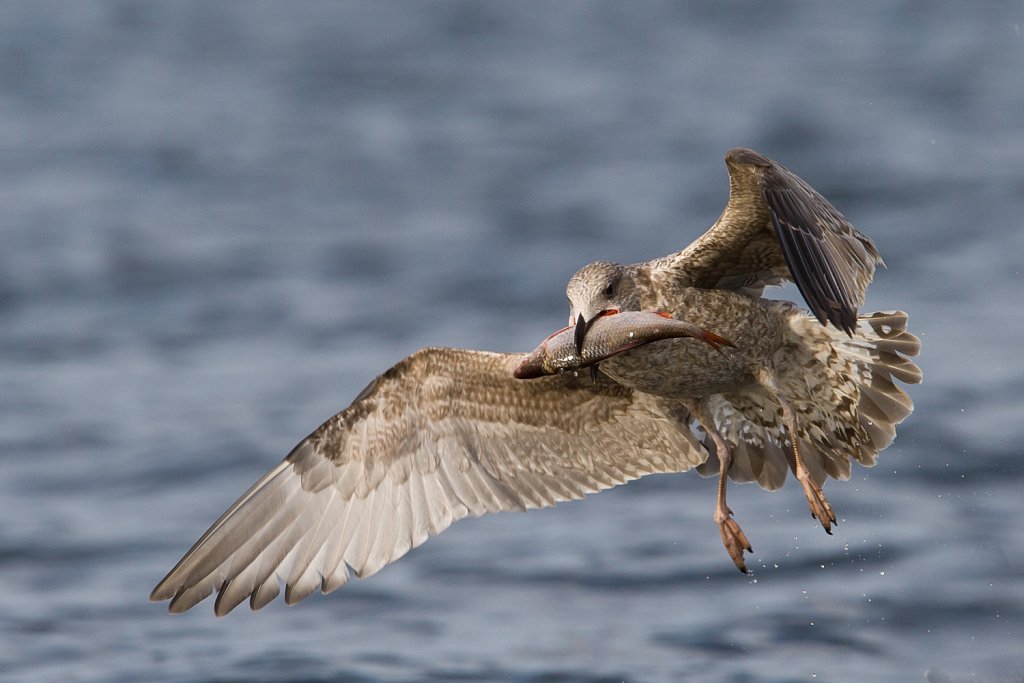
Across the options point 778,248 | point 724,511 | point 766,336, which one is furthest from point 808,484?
point 778,248

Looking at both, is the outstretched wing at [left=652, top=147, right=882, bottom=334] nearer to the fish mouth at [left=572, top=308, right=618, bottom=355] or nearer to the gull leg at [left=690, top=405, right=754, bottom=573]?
the fish mouth at [left=572, top=308, right=618, bottom=355]

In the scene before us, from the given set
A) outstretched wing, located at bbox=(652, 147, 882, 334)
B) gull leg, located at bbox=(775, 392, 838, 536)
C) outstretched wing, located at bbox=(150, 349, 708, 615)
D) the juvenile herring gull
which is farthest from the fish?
outstretched wing, located at bbox=(150, 349, 708, 615)

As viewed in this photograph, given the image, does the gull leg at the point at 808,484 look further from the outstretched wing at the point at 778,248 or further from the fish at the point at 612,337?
the fish at the point at 612,337

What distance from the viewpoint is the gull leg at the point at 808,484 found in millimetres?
5820

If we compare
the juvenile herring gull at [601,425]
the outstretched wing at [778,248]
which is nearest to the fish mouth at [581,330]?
the juvenile herring gull at [601,425]

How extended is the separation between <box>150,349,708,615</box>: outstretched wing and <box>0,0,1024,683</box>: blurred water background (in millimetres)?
1108

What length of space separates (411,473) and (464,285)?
19.5 feet

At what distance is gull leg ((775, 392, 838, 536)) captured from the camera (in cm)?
582

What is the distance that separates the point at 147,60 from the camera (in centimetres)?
1697

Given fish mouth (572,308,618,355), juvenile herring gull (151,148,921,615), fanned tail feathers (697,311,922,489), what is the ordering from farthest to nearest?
A: fanned tail feathers (697,311,922,489)
juvenile herring gull (151,148,921,615)
fish mouth (572,308,618,355)

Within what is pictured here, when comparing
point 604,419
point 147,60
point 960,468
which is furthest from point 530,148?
point 604,419

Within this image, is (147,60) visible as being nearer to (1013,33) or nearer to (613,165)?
(613,165)

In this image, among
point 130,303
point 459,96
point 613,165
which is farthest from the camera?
point 459,96

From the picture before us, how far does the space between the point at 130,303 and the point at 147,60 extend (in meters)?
5.10
